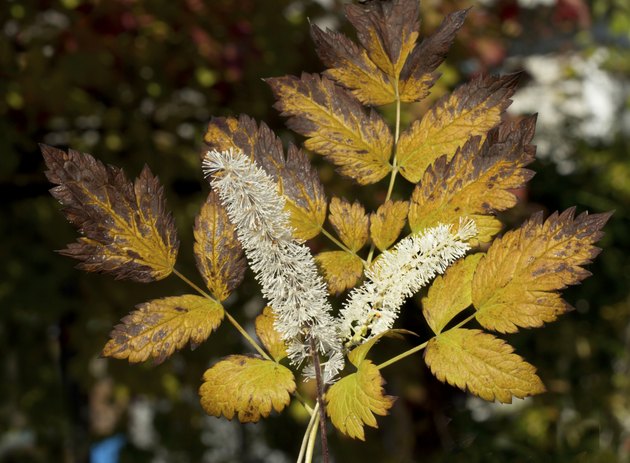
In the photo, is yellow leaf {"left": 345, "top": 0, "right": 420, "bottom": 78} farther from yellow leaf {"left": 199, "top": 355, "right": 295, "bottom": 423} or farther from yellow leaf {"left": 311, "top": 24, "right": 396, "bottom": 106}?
yellow leaf {"left": 199, "top": 355, "right": 295, "bottom": 423}

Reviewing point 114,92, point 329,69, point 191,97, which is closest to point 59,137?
point 114,92

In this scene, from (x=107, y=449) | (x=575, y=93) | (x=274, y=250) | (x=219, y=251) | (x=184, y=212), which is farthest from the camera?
(x=575, y=93)

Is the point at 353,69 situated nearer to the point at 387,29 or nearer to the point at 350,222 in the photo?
the point at 387,29

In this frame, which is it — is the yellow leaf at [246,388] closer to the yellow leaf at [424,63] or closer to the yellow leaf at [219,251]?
the yellow leaf at [219,251]

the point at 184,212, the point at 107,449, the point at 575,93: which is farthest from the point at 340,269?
the point at 575,93

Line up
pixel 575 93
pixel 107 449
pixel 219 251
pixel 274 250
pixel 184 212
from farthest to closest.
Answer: pixel 575 93 < pixel 107 449 < pixel 184 212 < pixel 219 251 < pixel 274 250

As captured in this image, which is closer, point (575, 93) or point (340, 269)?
point (340, 269)

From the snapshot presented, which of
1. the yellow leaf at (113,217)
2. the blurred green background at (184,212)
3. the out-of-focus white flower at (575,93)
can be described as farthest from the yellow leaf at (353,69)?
the out-of-focus white flower at (575,93)
